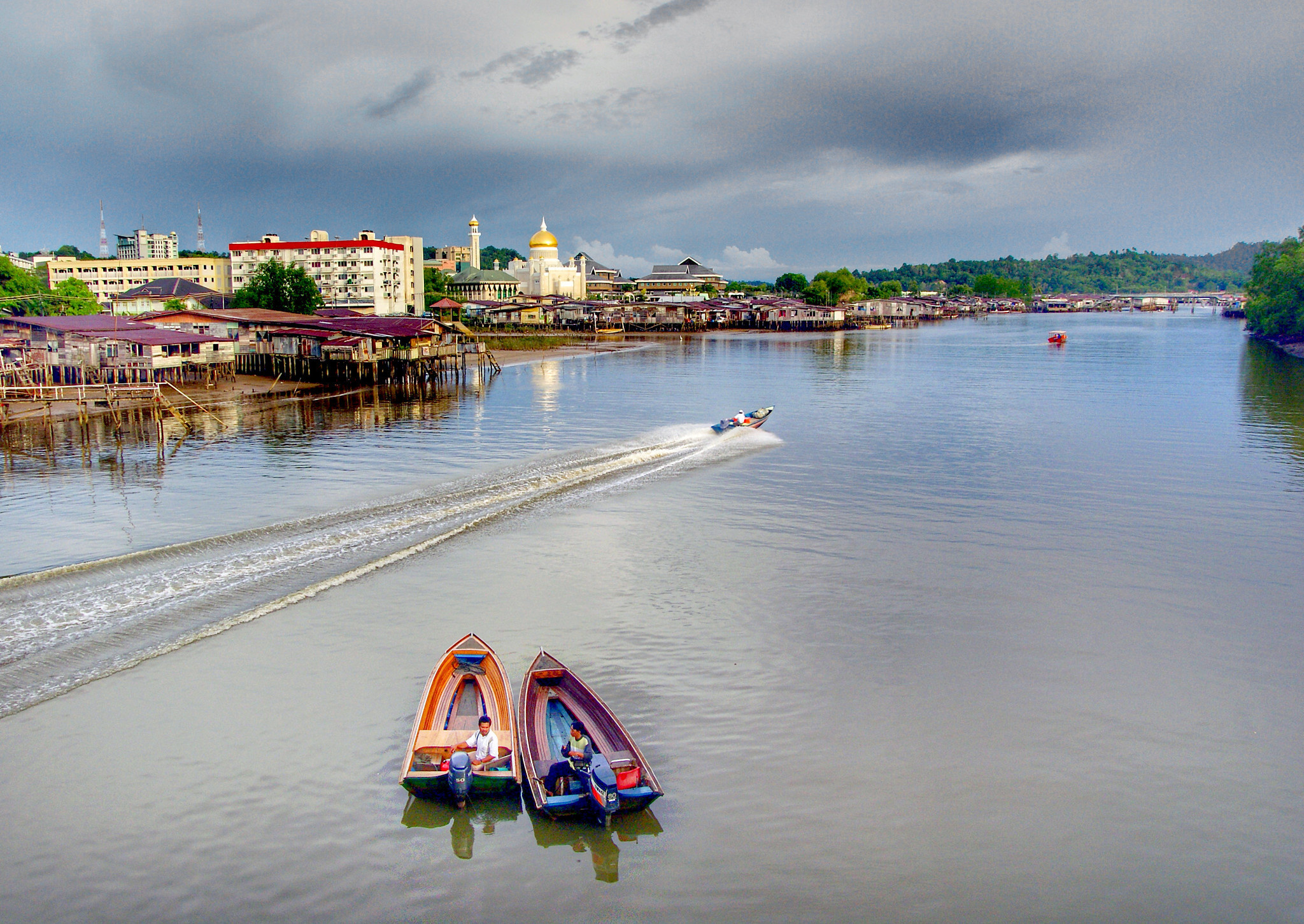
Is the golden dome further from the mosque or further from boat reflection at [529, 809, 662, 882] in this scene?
boat reflection at [529, 809, 662, 882]

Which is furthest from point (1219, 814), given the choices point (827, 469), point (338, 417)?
point (338, 417)

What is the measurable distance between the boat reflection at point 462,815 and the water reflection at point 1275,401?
31.1 meters

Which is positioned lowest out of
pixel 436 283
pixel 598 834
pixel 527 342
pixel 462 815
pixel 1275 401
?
pixel 598 834

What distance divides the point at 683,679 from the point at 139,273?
383 feet

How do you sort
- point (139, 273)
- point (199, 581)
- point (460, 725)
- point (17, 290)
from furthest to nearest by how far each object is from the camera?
point (139, 273)
point (17, 290)
point (199, 581)
point (460, 725)

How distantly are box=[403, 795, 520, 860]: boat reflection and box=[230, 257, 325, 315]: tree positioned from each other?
6576 centimetres

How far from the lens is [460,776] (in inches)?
407

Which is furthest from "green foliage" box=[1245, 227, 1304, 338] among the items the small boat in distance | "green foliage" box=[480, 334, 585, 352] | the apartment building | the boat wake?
the apartment building

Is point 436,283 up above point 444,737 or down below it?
above

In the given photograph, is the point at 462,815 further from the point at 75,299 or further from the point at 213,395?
the point at 75,299

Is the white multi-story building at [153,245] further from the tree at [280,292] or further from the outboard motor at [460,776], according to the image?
the outboard motor at [460,776]

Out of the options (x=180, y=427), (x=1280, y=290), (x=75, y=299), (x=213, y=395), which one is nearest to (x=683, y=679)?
(x=180, y=427)

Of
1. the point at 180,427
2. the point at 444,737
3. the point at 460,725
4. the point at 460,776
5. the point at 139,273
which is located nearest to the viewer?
the point at 460,776

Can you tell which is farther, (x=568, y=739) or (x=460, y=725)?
(x=460, y=725)
